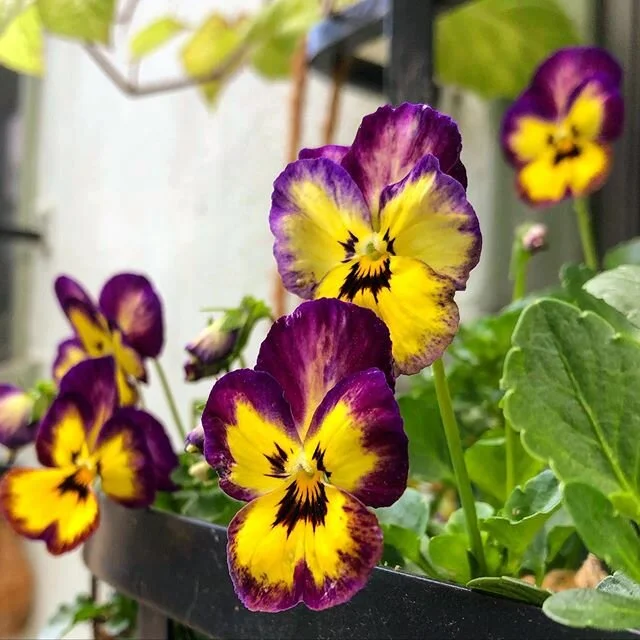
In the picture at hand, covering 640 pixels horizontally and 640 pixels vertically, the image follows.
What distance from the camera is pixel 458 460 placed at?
1.00 ft

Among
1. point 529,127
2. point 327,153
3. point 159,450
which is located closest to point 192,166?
point 529,127

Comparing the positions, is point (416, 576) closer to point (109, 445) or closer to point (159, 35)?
point (109, 445)

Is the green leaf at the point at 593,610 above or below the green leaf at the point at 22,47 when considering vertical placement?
below

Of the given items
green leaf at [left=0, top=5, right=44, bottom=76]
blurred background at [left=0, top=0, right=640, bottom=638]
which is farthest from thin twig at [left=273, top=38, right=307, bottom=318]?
green leaf at [left=0, top=5, right=44, bottom=76]

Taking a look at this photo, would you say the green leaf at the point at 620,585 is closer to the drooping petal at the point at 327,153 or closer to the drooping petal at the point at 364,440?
the drooping petal at the point at 364,440

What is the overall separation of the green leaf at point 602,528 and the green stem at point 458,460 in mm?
66

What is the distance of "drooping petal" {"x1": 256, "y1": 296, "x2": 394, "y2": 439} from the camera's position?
0.84 feet

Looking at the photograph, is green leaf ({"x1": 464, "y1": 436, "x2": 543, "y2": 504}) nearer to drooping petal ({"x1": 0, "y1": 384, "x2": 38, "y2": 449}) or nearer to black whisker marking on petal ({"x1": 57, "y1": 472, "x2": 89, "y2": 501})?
black whisker marking on petal ({"x1": 57, "y1": 472, "x2": 89, "y2": 501})

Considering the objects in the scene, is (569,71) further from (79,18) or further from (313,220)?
(79,18)

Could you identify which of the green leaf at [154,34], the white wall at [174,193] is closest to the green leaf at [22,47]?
the green leaf at [154,34]

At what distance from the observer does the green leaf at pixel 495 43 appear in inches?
30.8

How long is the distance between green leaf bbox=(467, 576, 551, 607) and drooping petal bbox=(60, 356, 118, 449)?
0.76ft

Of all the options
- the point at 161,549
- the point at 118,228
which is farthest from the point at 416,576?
the point at 118,228

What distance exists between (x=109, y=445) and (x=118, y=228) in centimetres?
130
